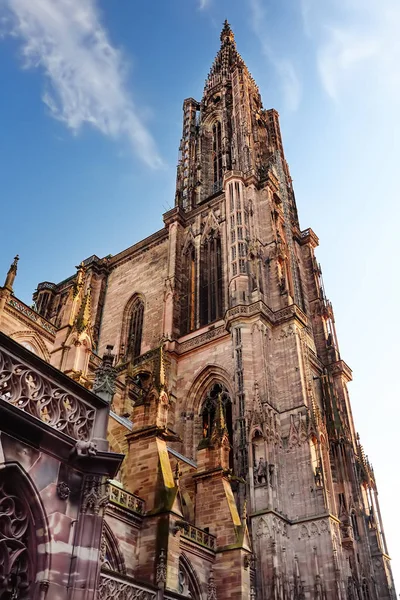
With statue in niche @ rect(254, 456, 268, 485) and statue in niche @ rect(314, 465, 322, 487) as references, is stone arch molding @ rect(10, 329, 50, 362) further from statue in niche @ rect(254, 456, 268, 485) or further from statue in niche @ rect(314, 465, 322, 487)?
statue in niche @ rect(314, 465, 322, 487)

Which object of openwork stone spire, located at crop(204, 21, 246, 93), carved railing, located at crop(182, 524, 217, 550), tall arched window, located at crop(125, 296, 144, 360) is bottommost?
carved railing, located at crop(182, 524, 217, 550)

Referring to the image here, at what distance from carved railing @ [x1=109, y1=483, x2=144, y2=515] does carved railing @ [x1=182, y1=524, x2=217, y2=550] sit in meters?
1.69

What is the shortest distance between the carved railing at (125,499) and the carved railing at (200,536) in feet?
5.56

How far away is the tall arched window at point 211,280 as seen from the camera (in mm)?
28828

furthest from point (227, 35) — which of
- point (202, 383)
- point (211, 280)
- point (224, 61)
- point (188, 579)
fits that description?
point (188, 579)

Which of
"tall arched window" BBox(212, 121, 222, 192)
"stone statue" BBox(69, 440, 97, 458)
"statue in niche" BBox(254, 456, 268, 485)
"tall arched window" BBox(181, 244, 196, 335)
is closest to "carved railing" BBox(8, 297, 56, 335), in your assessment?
"tall arched window" BBox(181, 244, 196, 335)

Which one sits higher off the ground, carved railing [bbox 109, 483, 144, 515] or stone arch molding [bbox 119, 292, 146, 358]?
stone arch molding [bbox 119, 292, 146, 358]

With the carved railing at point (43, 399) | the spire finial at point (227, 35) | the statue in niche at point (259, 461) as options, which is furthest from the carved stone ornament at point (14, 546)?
the spire finial at point (227, 35)

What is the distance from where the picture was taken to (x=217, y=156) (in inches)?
1516

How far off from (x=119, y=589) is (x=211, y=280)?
20617mm

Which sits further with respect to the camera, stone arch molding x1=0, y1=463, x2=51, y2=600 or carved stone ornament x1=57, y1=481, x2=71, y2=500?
carved stone ornament x1=57, y1=481, x2=71, y2=500

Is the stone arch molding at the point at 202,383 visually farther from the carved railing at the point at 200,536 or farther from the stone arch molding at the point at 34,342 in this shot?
the carved railing at the point at 200,536

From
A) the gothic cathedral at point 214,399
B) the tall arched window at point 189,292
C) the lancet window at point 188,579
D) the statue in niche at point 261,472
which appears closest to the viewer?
the gothic cathedral at point 214,399

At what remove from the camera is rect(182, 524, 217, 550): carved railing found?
15.4 meters
